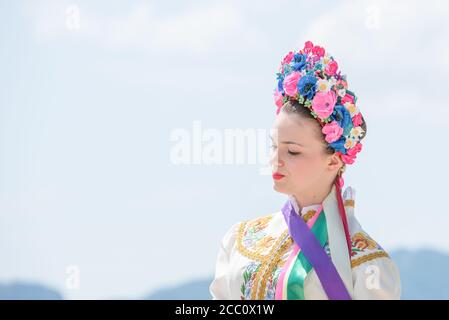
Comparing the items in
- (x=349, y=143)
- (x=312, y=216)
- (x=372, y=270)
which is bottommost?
(x=372, y=270)

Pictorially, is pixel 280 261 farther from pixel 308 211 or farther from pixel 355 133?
pixel 355 133

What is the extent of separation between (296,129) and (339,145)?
0.15m

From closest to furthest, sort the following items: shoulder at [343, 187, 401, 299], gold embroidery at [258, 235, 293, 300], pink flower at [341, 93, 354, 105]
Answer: shoulder at [343, 187, 401, 299] < gold embroidery at [258, 235, 293, 300] < pink flower at [341, 93, 354, 105]

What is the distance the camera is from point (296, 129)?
382 centimetres

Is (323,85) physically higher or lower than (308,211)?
higher

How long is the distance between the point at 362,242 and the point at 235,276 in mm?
415

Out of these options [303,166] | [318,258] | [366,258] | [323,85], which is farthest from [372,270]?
[323,85]

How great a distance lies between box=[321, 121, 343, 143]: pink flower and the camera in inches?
150

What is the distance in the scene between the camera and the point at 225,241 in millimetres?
4035

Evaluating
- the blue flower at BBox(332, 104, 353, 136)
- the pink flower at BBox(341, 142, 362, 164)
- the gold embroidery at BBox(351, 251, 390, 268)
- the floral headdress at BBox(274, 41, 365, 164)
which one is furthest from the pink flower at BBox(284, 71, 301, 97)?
the gold embroidery at BBox(351, 251, 390, 268)

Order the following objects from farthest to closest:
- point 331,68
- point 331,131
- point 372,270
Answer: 1. point 331,68
2. point 331,131
3. point 372,270

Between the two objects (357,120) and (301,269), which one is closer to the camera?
(301,269)

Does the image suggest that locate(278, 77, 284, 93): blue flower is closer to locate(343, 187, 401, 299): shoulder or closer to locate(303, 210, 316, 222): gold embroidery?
locate(303, 210, 316, 222): gold embroidery
